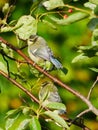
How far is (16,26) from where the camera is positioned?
1126mm

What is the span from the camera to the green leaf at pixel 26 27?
117 cm

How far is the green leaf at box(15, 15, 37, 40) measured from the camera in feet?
3.85

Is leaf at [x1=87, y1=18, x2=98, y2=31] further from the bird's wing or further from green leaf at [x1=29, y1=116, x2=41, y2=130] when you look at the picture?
the bird's wing

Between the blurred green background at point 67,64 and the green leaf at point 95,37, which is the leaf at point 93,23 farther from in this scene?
the blurred green background at point 67,64

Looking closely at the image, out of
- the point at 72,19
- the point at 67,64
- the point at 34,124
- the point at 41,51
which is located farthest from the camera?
the point at 67,64

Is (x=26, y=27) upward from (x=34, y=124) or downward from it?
upward

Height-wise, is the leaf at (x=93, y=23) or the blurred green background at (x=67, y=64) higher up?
the leaf at (x=93, y=23)

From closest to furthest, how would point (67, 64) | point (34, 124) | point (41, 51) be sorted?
1. point (34, 124)
2. point (41, 51)
3. point (67, 64)

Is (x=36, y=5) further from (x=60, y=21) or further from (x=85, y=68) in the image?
(x=85, y=68)

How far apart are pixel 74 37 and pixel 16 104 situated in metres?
0.57

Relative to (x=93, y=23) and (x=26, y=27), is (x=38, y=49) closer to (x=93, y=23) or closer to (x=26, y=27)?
(x=26, y=27)

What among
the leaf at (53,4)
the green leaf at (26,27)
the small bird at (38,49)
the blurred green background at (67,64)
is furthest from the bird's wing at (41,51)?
the blurred green background at (67,64)

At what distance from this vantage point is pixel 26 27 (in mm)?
1182

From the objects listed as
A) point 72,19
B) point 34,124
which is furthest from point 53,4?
point 34,124
